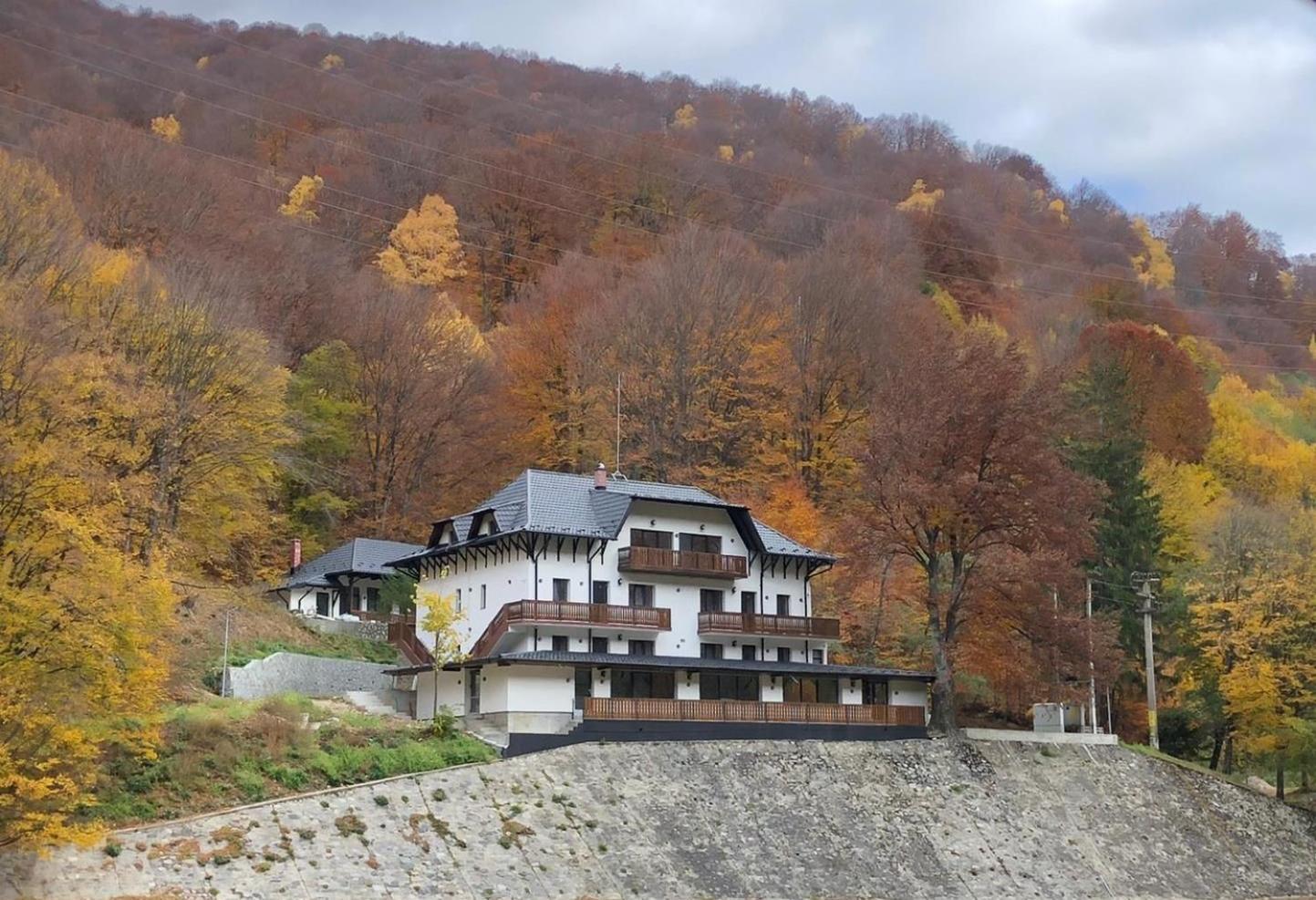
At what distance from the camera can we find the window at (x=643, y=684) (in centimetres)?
5075

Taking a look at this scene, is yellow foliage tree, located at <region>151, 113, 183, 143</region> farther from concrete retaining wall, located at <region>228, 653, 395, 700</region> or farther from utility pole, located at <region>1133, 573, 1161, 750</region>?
utility pole, located at <region>1133, 573, 1161, 750</region>

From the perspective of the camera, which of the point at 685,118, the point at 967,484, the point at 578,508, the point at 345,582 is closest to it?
the point at 967,484

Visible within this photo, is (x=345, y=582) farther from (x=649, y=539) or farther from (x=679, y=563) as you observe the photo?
(x=679, y=563)

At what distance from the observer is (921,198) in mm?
137750

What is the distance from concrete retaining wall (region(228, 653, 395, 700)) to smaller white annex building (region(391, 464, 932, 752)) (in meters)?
2.77

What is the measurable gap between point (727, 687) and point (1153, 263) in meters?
111

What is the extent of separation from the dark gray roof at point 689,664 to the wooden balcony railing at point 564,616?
1.18 meters

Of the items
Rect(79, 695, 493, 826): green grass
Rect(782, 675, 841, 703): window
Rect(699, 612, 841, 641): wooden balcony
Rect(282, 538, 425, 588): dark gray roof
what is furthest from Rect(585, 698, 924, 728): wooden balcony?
Rect(282, 538, 425, 588): dark gray roof

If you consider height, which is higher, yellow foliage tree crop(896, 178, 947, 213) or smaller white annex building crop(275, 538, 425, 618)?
yellow foliage tree crop(896, 178, 947, 213)

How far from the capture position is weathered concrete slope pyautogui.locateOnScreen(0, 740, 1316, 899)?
114ft

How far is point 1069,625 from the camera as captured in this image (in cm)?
5359

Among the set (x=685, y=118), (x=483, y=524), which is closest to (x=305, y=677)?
(x=483, y=524)

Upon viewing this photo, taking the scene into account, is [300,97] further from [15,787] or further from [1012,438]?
[15,787]

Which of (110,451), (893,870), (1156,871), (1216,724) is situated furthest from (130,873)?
(1216,724)
